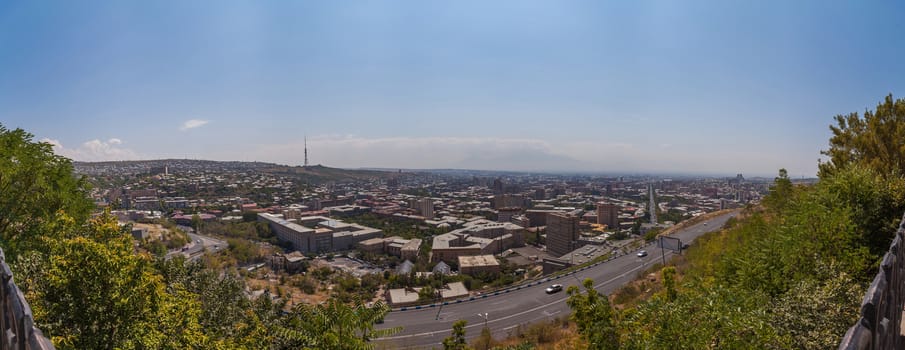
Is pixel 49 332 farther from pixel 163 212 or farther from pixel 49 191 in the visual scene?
pixel 163 212

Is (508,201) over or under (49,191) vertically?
under

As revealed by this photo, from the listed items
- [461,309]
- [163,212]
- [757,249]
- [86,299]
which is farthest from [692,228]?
[163,212]

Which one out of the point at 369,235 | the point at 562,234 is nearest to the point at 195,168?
the point at 369,235

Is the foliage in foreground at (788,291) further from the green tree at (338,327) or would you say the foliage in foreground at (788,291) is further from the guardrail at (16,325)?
the guardrail at (16,325)

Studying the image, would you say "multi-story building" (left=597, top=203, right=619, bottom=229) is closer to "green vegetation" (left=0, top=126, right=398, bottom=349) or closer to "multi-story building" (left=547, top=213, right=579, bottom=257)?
"multi-story building" (left=547, top=213, right=579, bottom=257)

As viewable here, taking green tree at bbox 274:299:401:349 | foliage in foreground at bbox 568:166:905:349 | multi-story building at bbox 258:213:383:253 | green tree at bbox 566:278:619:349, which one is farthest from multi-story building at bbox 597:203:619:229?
green tree at bbox 274:299:401:349

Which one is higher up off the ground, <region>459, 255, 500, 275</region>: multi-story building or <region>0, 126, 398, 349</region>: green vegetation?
<region>0, 126, 398, 349</region>: green vegetation

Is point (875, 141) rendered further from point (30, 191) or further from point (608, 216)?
point (608, 216)
